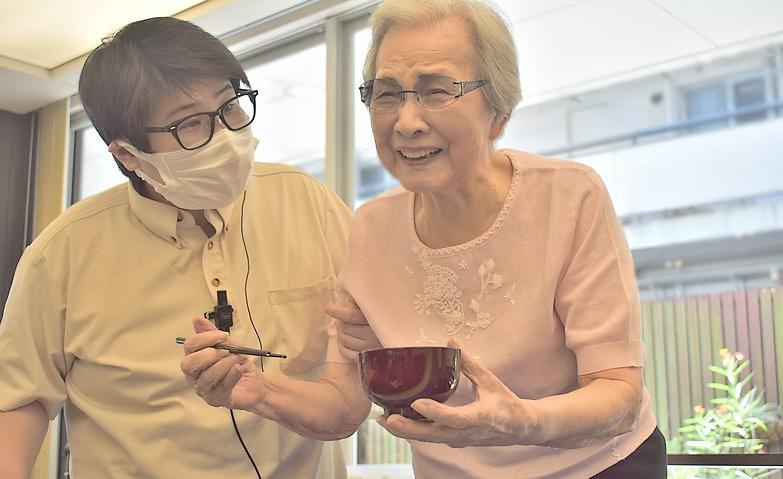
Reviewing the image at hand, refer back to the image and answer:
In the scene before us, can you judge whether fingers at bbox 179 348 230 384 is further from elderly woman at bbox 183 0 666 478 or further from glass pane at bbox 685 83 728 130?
glass pane at bbox 685 83 728 130

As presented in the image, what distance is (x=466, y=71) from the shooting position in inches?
59.0

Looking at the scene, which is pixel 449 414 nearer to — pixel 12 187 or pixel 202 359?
pixel 202 359

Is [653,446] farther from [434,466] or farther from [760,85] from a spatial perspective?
[760,85]

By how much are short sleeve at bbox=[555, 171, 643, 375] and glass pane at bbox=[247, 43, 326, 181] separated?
9.56ft

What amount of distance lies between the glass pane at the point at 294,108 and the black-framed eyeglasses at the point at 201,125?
2.45 metres

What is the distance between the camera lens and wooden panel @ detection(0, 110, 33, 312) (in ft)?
18.2

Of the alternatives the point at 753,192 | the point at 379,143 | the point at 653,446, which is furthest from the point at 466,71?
the point at 753,192

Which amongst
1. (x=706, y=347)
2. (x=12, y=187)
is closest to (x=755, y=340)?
(x=706, y=347)

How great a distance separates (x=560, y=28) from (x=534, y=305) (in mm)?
2439

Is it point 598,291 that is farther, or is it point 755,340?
point 755,340

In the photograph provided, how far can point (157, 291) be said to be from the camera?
192 centimetres

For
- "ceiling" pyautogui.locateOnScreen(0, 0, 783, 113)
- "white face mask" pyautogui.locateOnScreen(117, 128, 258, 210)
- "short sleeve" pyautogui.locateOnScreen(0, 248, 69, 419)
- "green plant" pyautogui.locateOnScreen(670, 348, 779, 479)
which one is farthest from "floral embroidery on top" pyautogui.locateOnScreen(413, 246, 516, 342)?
"ceiling" pyautogui.locateOnScreen(0, 0, 783, 113)

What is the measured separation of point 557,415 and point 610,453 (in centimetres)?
26

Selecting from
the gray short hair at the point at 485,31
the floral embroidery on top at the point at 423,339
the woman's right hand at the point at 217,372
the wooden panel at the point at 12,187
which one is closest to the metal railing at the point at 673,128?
the gray short hair at the point at 485,31
